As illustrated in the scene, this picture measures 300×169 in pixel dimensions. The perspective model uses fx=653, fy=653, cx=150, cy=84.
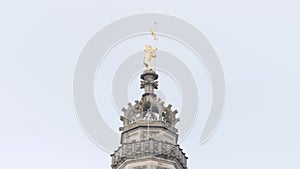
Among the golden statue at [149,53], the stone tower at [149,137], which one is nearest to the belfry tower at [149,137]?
the stone tower at [149,137]

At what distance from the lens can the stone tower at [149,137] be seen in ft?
141

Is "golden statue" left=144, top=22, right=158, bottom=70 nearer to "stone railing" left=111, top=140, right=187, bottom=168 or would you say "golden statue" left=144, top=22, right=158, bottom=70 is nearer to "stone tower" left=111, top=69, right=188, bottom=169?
"stone tower" left=111, top=69, right=188, bottom=169

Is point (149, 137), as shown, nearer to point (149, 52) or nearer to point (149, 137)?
point (149, 137)

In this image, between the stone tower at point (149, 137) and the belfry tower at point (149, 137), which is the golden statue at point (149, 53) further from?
the stone tower at point (149, 137)

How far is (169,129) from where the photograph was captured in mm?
45062

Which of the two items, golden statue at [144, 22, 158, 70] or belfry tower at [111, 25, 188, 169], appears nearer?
belfry tower at [111, 25, 188, 169]

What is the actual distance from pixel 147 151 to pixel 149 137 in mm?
1478

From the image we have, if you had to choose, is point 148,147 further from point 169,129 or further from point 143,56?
point 143,56

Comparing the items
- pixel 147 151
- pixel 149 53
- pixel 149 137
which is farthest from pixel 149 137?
pixel 149 53

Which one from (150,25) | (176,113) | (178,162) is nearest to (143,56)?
(150,25)

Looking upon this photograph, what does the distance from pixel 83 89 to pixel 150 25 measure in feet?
28.9

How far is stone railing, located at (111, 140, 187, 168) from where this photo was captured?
142ft

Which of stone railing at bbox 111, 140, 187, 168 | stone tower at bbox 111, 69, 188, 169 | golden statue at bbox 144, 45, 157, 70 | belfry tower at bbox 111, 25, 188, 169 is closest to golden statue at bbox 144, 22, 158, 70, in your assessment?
golden statue at bbox 144, 45, 157, 70

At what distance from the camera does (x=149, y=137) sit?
44.3 metres
